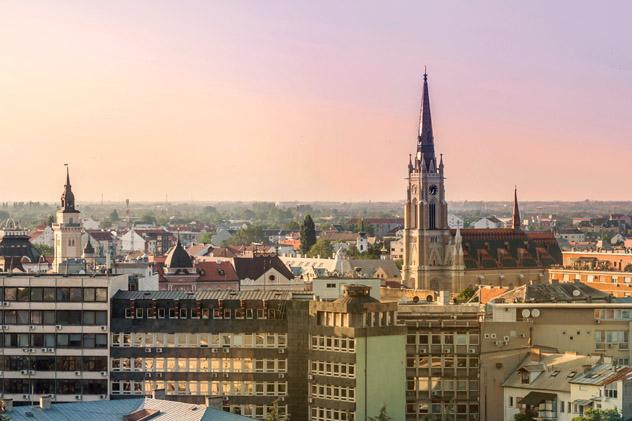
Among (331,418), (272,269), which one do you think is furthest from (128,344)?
(272,269)

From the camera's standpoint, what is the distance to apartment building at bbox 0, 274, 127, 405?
9169cm

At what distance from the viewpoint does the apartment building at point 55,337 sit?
91688mm

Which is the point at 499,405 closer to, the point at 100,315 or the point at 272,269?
the point at 100,315

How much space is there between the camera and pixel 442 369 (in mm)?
92312

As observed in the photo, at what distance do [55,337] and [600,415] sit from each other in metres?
28.3

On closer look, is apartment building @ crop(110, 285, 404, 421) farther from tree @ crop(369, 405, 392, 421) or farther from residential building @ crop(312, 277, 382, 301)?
residential building @ crop(312, 277, 382, 301)

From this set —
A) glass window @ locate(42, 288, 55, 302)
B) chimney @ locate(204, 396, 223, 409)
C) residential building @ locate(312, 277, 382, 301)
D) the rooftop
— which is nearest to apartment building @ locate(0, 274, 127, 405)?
glass window @ locate(42, 288, 55, 302)

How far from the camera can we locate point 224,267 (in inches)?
7313

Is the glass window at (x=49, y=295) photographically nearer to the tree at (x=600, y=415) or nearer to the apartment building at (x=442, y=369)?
the apartment building at (x=442, y=369)

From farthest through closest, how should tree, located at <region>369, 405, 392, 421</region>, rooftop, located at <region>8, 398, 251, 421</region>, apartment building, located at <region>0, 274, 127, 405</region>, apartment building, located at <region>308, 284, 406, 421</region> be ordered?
apartment building, located at <region>0, 274, 127, 405</region> < apartment building, located at <region>308, 284, 406, 421</region> < tree, located at <region>369, 405, 392, 421</region> < rooftop, located at <region>8, 398, 251, 421</region>

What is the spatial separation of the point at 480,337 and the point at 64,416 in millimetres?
24178

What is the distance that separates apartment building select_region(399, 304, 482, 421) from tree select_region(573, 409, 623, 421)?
913 centimetres

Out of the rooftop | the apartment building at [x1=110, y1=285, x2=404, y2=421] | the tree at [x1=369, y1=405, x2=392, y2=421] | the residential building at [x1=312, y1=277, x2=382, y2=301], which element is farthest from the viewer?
the residential building at [x1=312, y1=277, x2=382, y2=301]

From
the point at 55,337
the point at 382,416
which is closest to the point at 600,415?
the point at 382,416
